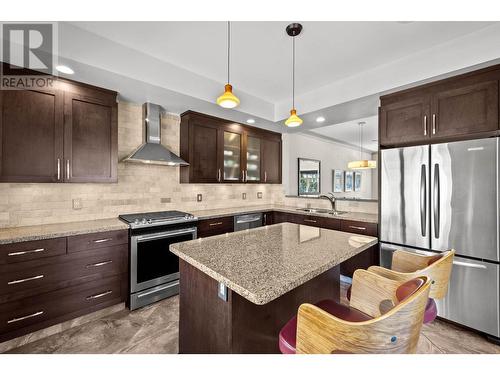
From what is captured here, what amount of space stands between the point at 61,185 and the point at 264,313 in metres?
2.66

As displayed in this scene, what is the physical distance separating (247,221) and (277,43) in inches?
96.0

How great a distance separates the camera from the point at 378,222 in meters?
2.64

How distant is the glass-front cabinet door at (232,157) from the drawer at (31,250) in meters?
2.17

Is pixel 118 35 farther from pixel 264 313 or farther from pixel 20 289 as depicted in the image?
pixel 264 313

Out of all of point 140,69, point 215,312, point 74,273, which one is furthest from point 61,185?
point 215,312

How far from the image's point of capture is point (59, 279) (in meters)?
2.01

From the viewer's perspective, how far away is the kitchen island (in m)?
1.00

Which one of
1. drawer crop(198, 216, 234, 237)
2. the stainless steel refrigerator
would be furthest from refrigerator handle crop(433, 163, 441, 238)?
drawer crop(198, 216, 234, 237)

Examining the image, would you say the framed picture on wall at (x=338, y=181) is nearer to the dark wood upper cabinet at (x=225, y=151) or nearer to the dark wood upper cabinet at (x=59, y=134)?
the dark wood upper cabinet at (x=225, y=151)

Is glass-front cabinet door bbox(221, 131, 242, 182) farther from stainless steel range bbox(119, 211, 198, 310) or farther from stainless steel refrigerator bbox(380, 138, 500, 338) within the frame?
stainless steel refrigerator bbox(380, 138, 500, 338)

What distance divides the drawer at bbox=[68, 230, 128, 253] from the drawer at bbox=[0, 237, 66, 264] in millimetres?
73

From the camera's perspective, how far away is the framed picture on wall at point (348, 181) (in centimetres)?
707

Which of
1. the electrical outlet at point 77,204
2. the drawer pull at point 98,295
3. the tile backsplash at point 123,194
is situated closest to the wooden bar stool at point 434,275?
the drawer pull at point 98,295

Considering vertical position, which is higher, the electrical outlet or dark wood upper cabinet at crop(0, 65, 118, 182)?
dark wood upper cabinet at crop(0, 65, 118, 182)
